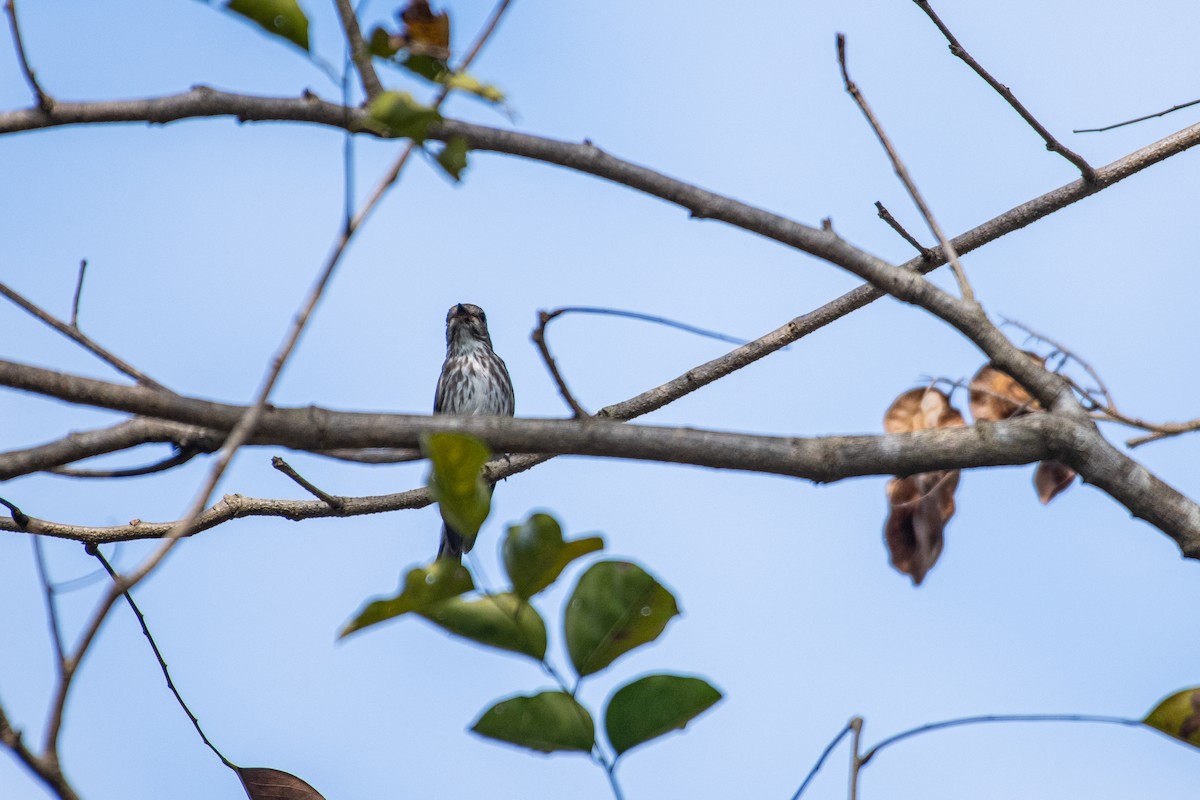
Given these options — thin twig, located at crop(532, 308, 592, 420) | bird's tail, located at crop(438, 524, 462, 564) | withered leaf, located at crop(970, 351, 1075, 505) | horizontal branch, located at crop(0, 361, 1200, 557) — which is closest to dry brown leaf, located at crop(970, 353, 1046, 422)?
withered leaf, located at crop(970, 351, 1075, 505)

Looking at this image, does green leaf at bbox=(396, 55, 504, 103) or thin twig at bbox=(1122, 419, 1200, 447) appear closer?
green leaf at bbox=(396, 55, 504, 103)

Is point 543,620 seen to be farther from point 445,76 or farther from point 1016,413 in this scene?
point 1016,413

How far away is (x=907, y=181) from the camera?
292 centimetres

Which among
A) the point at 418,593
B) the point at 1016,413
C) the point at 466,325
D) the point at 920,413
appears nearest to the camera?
the point at 418,593

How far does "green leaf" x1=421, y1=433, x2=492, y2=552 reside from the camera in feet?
5.57

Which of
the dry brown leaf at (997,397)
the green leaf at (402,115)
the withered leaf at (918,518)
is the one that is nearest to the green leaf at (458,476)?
the green leaf at (402,115)

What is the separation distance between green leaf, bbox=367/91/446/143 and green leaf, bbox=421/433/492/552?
0.50m

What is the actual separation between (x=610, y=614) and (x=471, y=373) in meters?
7.47

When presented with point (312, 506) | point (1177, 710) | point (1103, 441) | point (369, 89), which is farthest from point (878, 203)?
point (312, 506)

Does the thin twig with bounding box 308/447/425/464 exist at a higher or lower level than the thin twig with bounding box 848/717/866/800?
higher

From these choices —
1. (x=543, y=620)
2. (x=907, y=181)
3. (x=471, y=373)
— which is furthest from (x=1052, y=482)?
(x=471, y=373)

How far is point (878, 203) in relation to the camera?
3.43 meters

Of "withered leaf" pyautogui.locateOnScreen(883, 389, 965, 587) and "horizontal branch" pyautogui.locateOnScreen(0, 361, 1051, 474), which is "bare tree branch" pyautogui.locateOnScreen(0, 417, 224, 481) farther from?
"withered leaf" pyautogui.locateOnScreen(883, 389, 965, 587)

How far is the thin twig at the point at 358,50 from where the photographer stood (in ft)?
8.05
